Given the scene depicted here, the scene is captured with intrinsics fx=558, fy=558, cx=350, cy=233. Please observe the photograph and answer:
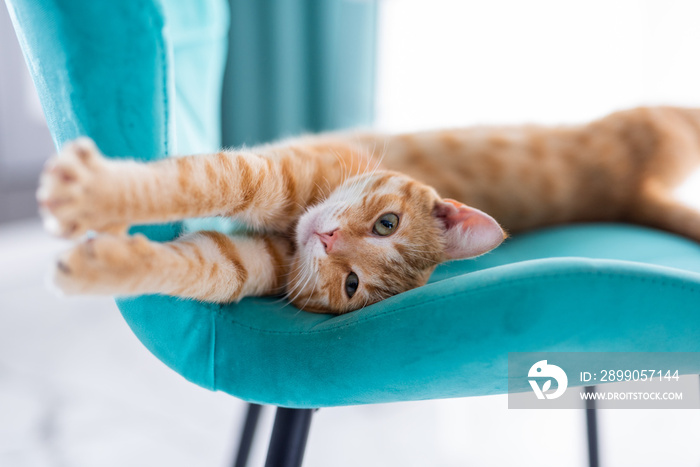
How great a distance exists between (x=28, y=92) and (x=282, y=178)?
203 cm

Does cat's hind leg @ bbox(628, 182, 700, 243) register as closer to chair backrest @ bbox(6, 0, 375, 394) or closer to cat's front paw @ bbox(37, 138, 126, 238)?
chair backrest @ bbox(6, 0, 375, 394)

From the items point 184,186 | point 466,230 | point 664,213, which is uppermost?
point 664,213

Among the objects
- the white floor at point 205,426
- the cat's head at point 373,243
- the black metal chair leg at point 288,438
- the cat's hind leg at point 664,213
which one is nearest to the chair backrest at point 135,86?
the black metal chair leg at point 288,438

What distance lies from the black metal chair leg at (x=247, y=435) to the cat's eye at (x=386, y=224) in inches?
21.7

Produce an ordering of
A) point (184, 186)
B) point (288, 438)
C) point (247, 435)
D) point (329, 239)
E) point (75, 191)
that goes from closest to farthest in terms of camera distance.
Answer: point (75, 191) < point (184, 186) < point (288, 438) < point (329, 239) < point (247, 435)

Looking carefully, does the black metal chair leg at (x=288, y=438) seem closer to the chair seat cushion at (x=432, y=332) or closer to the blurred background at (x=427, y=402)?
the chair seat cushion at (x=432, y=332)

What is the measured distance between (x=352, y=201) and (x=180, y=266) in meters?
0.35

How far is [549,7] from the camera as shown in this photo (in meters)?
1.96

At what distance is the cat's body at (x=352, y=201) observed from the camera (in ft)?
2.14

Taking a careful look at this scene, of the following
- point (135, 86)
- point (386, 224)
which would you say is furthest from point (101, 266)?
point (386, 224)

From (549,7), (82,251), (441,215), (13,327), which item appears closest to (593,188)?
(441,215)

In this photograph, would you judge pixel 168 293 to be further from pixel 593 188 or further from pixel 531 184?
pixel 593 188

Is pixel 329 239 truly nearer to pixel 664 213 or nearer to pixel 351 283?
pixel 351 283

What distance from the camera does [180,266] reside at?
29.5 inches
